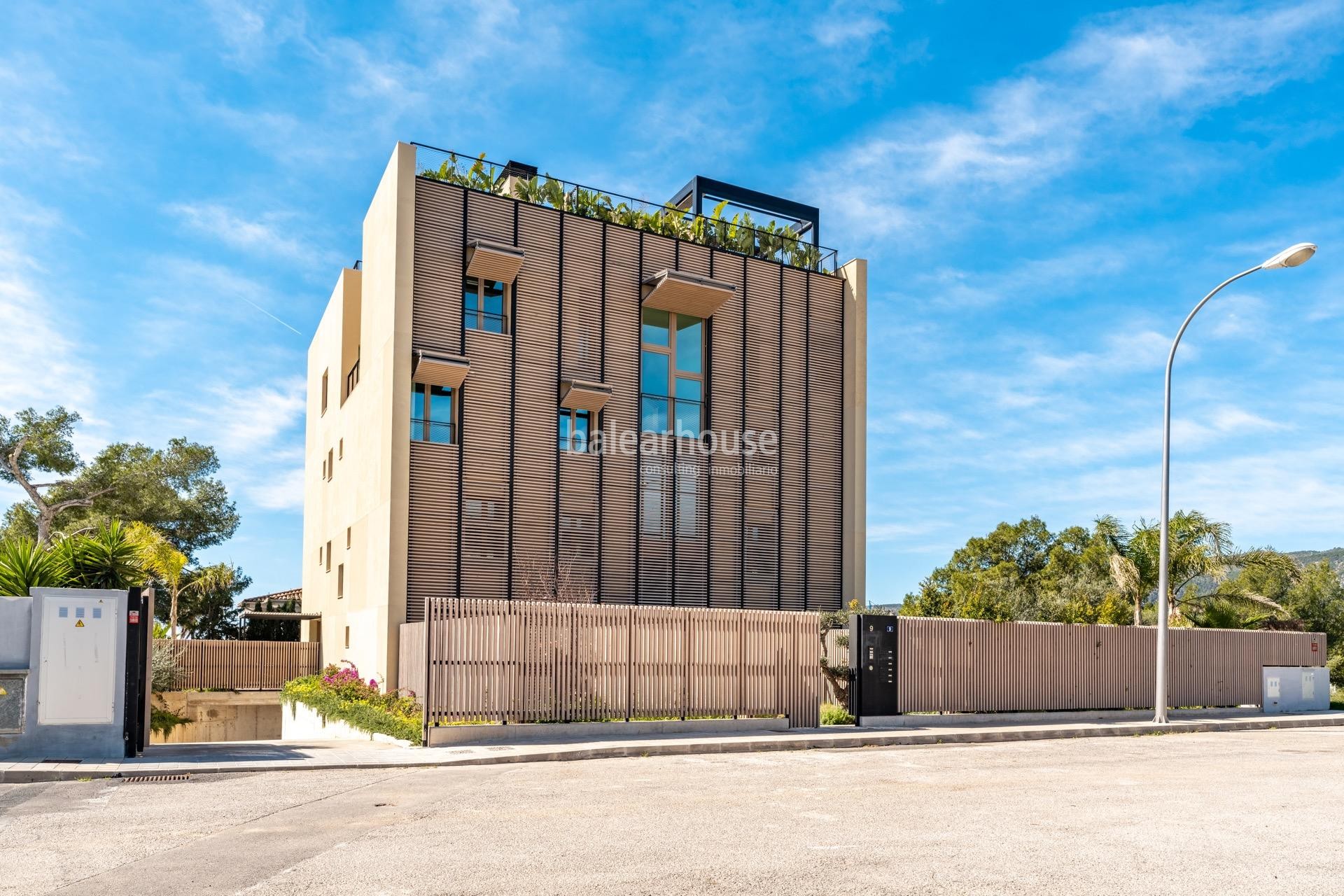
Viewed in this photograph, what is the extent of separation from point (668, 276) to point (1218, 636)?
17.2 metres

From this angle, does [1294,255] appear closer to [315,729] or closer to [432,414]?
[432,414]

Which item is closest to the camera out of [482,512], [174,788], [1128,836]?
[1128,836]

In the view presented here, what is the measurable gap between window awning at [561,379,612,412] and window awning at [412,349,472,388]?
2538 mm

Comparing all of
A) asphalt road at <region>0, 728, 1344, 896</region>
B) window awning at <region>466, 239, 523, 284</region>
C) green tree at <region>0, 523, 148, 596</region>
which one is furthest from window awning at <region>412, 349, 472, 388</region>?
asphalt road at <region>0, 728, 1344, 896</region>

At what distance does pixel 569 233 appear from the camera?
93.0ft

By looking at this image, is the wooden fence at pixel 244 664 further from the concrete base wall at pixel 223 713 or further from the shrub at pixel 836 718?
the shrub at pixel 836 718

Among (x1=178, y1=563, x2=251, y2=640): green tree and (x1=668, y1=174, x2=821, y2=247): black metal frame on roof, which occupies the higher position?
(x1=668, y1=174, x2=821, y2=247): black metal frame on roof

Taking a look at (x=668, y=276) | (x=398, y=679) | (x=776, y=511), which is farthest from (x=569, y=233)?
(x=398, y=679)

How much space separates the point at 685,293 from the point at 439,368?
7.16m

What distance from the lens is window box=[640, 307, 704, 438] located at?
29.4m

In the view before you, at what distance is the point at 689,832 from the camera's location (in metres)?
9.32

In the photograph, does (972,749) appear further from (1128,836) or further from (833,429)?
(833,429)

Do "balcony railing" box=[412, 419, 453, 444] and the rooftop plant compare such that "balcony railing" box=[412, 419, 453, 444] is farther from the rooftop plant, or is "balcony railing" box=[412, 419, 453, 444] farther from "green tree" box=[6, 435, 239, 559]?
"green tree" box=[6, 435, 239, 559]

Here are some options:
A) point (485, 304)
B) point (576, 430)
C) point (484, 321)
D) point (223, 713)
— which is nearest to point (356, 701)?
point (576, 430)
